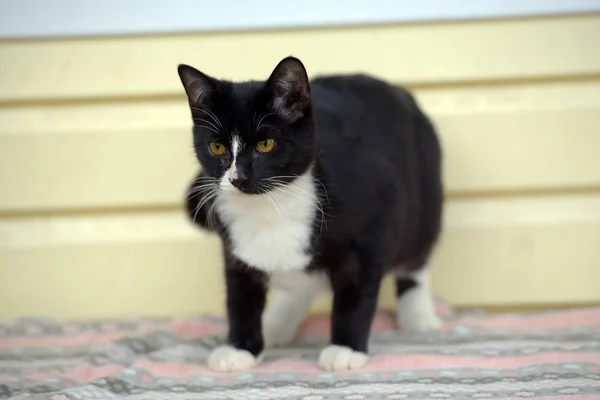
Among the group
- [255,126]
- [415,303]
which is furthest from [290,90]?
[415,303]

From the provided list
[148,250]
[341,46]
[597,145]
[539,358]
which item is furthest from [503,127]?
[148,250]

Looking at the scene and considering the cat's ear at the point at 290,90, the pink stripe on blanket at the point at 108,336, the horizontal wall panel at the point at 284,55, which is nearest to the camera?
the cat's ear at the point at 290,90

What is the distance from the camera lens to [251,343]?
52.8 inches

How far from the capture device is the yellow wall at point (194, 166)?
5.37 ft

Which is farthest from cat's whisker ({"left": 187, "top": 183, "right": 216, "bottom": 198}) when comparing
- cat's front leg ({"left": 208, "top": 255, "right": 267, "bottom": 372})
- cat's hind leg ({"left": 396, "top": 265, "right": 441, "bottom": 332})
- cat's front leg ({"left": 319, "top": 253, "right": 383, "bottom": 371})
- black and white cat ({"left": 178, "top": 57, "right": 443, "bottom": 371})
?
cat's hind leg ({"left": 396, "top": 265, "right": 441, "bottom": 332})

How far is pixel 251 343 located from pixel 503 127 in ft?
2.64

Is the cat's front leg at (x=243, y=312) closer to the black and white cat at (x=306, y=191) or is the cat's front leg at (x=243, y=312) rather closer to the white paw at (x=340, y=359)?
the black and white cat at (x=306, y=191)

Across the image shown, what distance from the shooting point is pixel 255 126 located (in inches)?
45.5

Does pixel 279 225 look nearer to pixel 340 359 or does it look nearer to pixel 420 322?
pixel 340 359

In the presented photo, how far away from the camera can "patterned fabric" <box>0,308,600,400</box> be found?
1.15 meters

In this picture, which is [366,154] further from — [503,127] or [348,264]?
[503,127]

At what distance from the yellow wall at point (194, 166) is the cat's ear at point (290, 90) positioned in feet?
1.70

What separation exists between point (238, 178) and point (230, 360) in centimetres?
38

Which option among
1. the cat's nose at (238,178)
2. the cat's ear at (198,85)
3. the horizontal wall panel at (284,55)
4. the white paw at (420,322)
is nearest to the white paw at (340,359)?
the white paw at (420,322)
